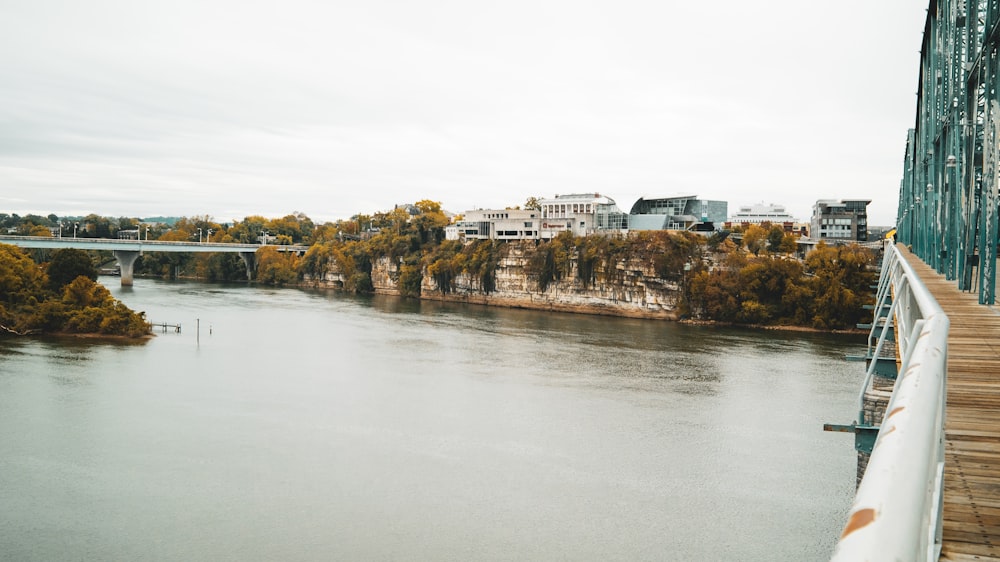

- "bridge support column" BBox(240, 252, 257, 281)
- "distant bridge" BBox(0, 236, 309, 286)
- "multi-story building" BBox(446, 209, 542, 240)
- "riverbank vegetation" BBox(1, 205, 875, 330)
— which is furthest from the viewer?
"bridge support column" BBox(240, 252, 257, 281)

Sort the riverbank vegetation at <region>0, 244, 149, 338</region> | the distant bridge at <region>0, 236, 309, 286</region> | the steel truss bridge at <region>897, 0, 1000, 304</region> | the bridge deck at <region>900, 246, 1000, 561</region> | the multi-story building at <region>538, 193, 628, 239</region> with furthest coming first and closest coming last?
1. the multi-story building at <region>538, 193, 628, 239</region>
2. the distant bridge at <region>0, 236, 309, 286</region>
3. the riverbank vegetation at <region>0, 244, 149, 338</region>
4. the steel truss bridge at <region>897, 0, 1000, 304</region>
5. the bridge deck at <region>900, 246, 1000, 561</region>

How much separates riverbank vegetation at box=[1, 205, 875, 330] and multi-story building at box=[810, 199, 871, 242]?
12.2 meters

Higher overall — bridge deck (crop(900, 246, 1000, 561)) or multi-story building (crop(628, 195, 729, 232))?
multi-story building (crop(628, 195, 729, 232))

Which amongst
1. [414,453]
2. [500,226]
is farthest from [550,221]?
[414,453]

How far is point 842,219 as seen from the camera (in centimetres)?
5412

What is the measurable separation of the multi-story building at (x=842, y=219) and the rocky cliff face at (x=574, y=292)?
19.4m

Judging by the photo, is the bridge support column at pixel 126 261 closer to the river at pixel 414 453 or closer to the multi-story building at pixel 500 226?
the multi-story building at pixel 500 226

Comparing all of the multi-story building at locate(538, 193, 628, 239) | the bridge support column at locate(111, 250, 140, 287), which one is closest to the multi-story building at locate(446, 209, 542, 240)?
the multi-story building at locate(538, 193, 628, 239)

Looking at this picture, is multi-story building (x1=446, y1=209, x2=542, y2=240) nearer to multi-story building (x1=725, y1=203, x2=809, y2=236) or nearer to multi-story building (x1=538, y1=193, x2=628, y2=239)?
multi-story building (x1=538, y1=193, x2=628, y2=239)

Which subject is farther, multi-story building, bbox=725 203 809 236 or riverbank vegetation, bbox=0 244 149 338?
multi-story building, bbox=725 203 809 236

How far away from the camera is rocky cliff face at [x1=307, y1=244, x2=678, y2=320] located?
137 ft

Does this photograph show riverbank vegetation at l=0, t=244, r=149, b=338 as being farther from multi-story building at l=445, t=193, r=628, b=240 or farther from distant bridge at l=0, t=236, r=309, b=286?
multi-story building at l=445, t=193, r=628, b=240

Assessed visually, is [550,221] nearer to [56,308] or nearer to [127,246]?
[127,246]

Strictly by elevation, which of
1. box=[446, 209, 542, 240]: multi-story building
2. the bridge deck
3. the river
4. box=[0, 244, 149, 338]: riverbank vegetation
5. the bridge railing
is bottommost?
the river
